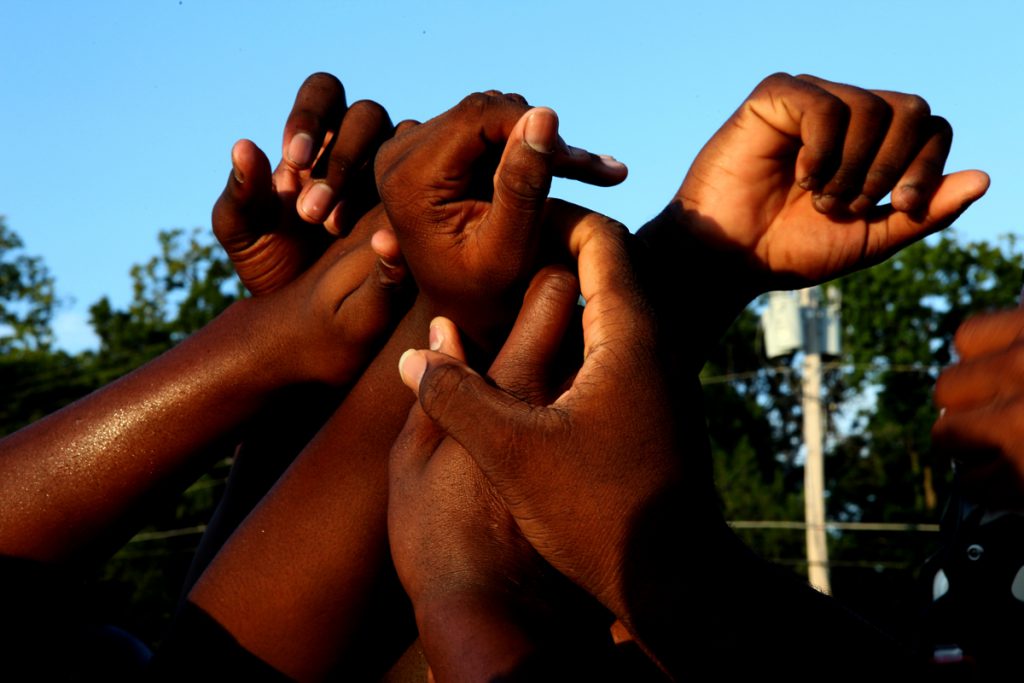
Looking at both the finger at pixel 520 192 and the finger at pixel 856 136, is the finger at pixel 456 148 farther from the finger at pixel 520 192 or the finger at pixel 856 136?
the finger at pixel 856 136

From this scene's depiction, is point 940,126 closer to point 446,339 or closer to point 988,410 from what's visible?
point 988,410

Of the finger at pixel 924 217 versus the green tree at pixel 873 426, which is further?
the green tree at pixel 873 426

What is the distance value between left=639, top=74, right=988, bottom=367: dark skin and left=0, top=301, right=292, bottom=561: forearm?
2.31ft

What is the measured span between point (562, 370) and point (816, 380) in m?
19.0

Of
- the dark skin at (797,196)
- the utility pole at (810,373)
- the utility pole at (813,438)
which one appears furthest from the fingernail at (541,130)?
the utility pole at (813,438)

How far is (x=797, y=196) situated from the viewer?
6.34 ft

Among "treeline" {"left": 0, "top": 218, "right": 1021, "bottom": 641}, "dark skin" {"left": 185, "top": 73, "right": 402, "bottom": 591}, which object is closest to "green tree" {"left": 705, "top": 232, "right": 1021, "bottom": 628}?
"treeline" {"left": 0, "top": 218, "right": 1021, "bottom": 641}

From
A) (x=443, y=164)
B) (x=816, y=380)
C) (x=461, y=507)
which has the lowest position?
(x=461, y=507)

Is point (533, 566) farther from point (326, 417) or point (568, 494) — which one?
point (326, 417)

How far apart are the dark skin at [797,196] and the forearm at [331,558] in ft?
1.44

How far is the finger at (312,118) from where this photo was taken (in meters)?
2.16

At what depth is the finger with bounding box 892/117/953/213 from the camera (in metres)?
1.77

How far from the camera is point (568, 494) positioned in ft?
4.62

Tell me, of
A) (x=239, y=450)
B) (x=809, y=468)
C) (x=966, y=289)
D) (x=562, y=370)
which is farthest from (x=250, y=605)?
(x=966, y=289)
